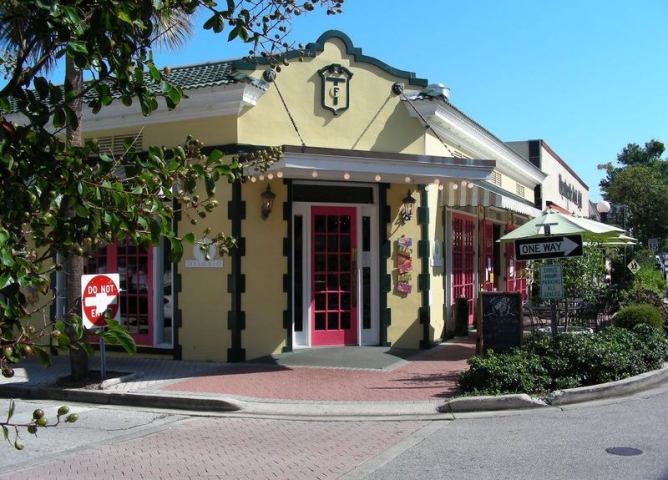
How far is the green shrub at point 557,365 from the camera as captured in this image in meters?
8.45

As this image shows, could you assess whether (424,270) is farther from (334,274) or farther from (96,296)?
(96,296)

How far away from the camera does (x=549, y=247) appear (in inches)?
370

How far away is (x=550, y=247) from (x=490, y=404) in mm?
2716

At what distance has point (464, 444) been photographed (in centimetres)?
654

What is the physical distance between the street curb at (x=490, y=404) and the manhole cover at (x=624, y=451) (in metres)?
1.91

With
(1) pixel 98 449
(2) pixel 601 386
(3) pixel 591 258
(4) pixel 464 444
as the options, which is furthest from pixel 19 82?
Result: (3) pixel 591 258

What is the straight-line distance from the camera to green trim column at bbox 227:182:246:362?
445 inches

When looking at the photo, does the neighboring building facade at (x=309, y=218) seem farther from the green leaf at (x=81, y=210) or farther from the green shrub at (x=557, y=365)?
the green leaf at (x=81, y=210)

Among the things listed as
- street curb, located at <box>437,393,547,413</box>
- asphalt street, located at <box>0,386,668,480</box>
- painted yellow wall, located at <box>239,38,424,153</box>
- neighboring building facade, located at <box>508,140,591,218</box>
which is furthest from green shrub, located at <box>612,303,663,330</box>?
neighboring building facade, located at <box>508,140,591,218</box>

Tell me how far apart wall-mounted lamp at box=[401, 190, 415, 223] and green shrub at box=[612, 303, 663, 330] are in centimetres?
462

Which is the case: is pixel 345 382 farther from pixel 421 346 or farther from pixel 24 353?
pixel 24 353

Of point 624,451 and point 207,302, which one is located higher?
point 207,302

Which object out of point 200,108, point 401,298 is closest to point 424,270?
point 401,298

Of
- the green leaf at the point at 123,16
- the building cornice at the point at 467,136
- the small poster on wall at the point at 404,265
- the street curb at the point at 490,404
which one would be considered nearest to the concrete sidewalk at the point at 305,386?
the street curb at the point at 490,404
